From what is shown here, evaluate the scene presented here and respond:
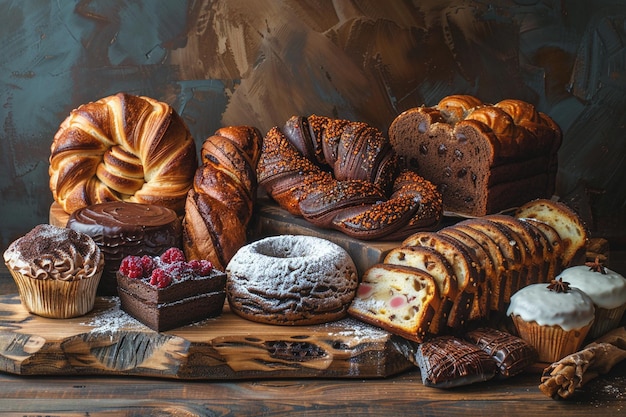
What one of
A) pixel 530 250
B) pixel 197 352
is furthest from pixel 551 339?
pixel 197 352

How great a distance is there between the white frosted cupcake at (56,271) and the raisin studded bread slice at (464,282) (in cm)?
127

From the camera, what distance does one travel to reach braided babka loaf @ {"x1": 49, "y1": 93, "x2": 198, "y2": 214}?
3.45 metres

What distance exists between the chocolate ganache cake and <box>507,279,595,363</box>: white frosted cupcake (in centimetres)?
136

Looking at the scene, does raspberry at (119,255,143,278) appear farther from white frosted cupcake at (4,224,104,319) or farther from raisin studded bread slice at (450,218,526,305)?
raisin studded bread slice at (450,218,526,305)

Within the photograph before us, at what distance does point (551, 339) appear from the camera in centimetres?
268

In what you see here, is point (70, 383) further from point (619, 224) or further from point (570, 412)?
point (619, 224)

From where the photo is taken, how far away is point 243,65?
4133mm

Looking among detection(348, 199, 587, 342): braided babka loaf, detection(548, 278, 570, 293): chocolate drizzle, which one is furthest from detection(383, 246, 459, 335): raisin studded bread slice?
detection(548, 278, 570, 293): chocolate drizzle

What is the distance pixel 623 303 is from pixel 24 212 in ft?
9.93

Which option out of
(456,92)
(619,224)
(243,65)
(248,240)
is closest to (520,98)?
(456,92)

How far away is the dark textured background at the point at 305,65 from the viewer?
4.01 m

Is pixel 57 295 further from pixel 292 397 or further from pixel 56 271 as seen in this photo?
pixel 292 397

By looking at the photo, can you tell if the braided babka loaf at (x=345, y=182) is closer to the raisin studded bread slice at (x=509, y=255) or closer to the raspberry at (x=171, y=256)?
the raisin studded bread slice at (x=509, y=255)

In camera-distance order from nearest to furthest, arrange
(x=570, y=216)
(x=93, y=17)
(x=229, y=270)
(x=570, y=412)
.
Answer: (x=570, y=412)
(x=229, y=270)
(x=570, y=216)
(x=93, y=17)
